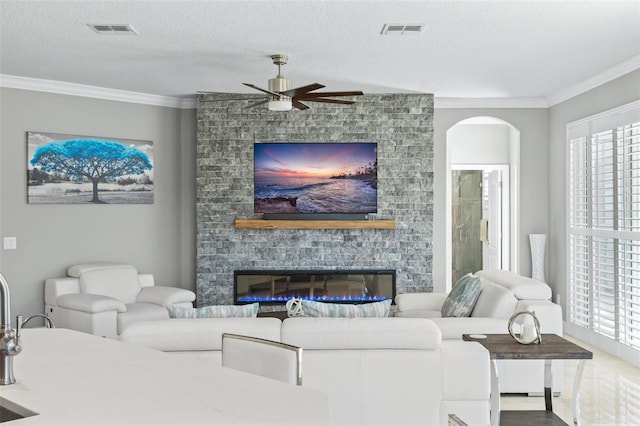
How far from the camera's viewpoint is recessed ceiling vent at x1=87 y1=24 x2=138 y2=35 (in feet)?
16.1

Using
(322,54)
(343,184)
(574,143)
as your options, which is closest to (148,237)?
(343,184)

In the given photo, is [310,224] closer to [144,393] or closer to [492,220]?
[492,220]

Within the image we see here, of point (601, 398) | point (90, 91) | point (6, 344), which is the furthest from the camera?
point (90, 91)

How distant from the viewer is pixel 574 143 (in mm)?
7336

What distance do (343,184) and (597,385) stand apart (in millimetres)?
3754

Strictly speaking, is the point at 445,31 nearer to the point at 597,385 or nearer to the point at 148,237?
the point at 597,385

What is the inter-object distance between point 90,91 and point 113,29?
2580 millimetres

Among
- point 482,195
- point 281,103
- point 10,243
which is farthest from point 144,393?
point 482,195

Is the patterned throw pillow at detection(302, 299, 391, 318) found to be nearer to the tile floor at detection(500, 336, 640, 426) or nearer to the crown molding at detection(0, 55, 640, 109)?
the tile floor at detection(500, 336, 640, 426)

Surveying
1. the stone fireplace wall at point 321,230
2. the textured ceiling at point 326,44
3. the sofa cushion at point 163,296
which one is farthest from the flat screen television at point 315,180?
the sofa cushion at point 163,296

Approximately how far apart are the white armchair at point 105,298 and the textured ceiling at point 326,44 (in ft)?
6.82

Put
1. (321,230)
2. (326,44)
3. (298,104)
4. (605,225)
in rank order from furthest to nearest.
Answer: (321,230)
(605,225)
(298,104)
(326,44)

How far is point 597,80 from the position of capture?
21.7 ft

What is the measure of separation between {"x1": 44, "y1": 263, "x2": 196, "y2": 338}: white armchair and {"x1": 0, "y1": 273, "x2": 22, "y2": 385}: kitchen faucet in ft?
13.0
